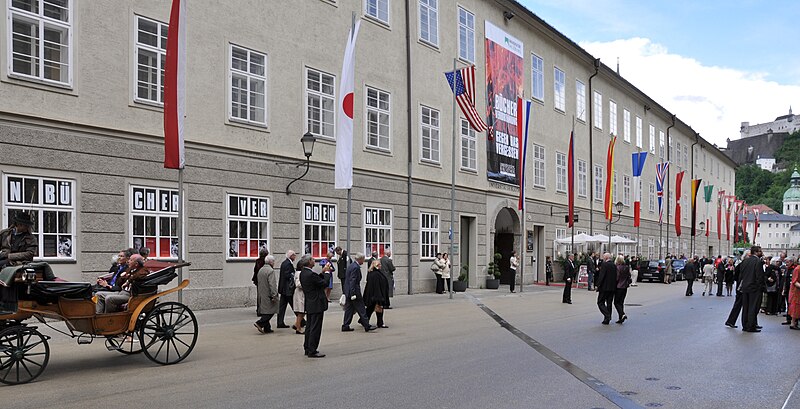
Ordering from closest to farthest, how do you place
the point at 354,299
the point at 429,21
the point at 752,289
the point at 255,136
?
the point at 354,299
the point at 752,289
the point at 255,136
the point at 429,21

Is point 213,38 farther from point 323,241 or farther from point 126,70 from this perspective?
point 323,241

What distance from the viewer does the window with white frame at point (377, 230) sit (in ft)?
80.9

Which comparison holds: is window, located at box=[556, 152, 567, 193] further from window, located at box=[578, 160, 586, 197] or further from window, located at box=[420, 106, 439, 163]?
window, located at box=[420, 106, 439, 163]

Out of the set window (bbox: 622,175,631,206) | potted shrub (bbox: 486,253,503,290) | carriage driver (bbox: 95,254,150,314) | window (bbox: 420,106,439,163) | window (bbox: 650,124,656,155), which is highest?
window (bbox: 650,124,656,155)

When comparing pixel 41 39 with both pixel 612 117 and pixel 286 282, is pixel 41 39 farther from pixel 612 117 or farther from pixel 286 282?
pixel 612 117

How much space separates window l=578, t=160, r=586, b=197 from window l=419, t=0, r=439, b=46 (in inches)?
728

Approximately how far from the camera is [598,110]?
4731 centimetres

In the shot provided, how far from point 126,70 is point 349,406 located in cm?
1190

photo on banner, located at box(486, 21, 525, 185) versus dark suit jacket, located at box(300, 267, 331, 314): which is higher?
photo on banner, located at box(486, 21, 525, 185)

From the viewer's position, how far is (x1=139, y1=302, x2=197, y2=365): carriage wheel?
10.7 m

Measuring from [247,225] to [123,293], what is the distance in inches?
367

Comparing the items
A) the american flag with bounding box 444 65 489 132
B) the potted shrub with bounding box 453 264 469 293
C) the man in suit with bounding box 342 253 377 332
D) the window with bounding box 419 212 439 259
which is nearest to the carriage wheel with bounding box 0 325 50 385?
the man in suit with bounding box 342 253 377 332

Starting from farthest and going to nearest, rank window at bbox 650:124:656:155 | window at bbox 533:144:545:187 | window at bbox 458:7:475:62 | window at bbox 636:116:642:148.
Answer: window at bbox 650:124:656:155 < window at bbox 636:116:642:148 < window at bbox 533:144:545:187 < window at bbox 458:7:475:62

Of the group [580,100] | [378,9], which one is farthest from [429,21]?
[580,100]
